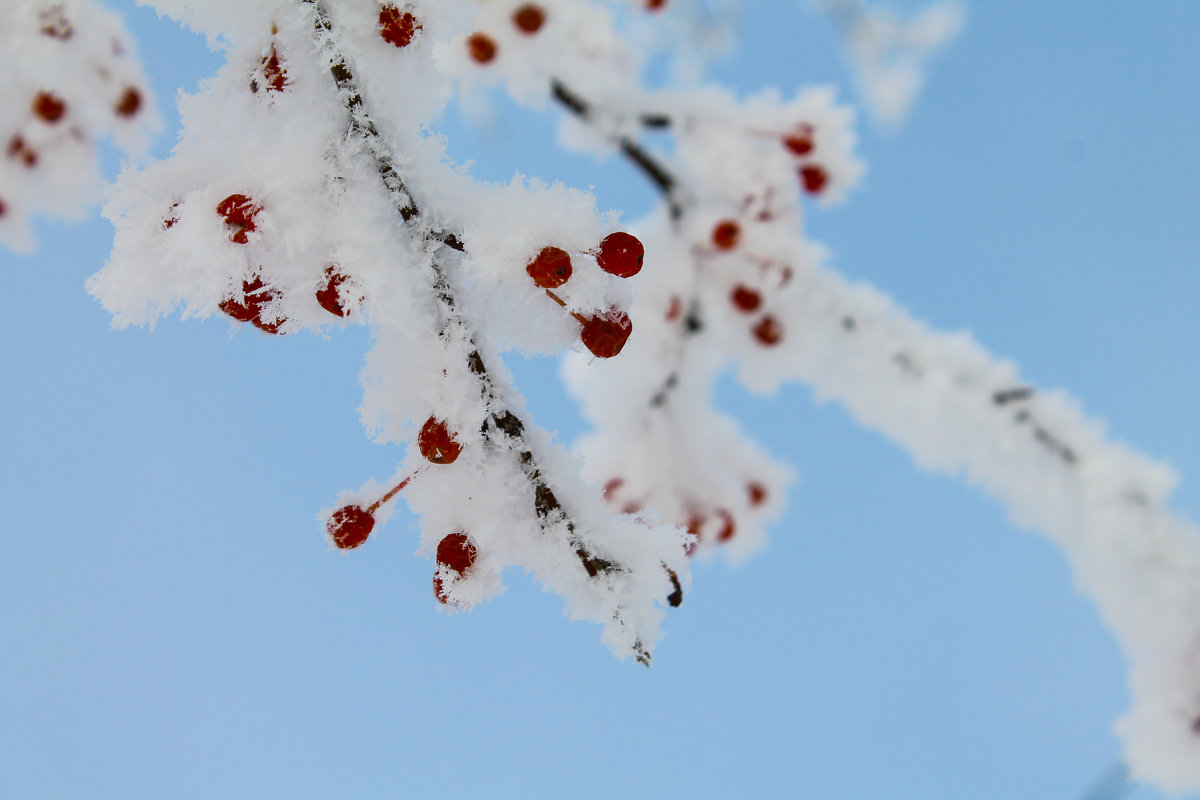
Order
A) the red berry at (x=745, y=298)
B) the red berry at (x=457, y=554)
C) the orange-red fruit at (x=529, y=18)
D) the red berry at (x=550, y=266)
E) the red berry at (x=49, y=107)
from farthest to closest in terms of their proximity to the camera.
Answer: the red berry at (x=745, y=298) → the orange-red fruit at (x=529, y=18) → the red berry at (x=49, y=107) → the red berry at (x=457, y=554) → the red berry at (x=550, y=266)

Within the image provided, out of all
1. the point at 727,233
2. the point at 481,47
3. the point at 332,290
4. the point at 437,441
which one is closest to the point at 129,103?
the point at 481,47

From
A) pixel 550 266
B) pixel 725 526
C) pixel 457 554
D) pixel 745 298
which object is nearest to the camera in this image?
pixel 550 266

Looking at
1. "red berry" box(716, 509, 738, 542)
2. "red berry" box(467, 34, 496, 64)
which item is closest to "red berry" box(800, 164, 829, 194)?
"red berry" box(467, 34, 496, 64)

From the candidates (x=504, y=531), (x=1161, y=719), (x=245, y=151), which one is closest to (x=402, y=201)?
(x=245, y=151)

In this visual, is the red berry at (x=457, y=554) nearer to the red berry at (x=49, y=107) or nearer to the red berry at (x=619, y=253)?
the red berry at (x=619, y=253)

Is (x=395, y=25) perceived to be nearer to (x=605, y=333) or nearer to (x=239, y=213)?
(x=239, y=213)

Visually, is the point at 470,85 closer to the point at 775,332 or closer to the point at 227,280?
the point at 775,332

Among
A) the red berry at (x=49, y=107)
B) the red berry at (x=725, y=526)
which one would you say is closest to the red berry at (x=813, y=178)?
the red berry at (x=725, y=526)

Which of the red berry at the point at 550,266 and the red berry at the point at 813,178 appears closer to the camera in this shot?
the red berry at the point at 550,266
